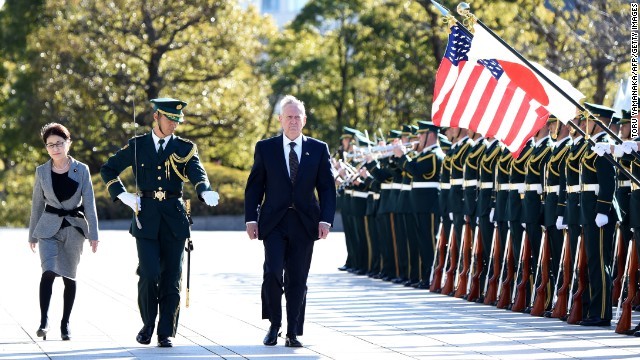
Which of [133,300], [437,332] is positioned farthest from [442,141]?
[437,332]

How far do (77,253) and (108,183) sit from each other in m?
0.75

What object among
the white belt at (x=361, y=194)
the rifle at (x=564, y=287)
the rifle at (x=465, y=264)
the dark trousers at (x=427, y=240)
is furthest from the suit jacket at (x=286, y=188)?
the white belt at (x=361, y=194)

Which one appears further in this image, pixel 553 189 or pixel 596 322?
pixel 553 189

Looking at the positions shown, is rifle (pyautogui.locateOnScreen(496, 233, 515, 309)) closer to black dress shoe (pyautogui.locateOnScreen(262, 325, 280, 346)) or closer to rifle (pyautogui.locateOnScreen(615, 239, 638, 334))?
rifle (pyautogui.locateOnScreen(615, 239, 638, 334))

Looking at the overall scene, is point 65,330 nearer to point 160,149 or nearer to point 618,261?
point 160,149

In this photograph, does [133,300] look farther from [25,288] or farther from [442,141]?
[442,141]

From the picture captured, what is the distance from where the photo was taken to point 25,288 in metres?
17.2

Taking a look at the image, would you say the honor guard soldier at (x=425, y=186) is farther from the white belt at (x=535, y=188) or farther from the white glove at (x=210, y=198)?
the white glove at (x=210, y=198)

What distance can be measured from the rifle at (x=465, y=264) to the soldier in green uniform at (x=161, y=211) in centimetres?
540

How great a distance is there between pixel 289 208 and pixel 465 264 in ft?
17.3

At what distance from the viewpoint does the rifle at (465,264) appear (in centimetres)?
1599

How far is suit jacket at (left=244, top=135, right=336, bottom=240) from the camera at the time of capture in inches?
437

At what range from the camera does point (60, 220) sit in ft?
38.3

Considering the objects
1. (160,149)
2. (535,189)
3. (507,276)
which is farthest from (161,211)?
(507,276)
